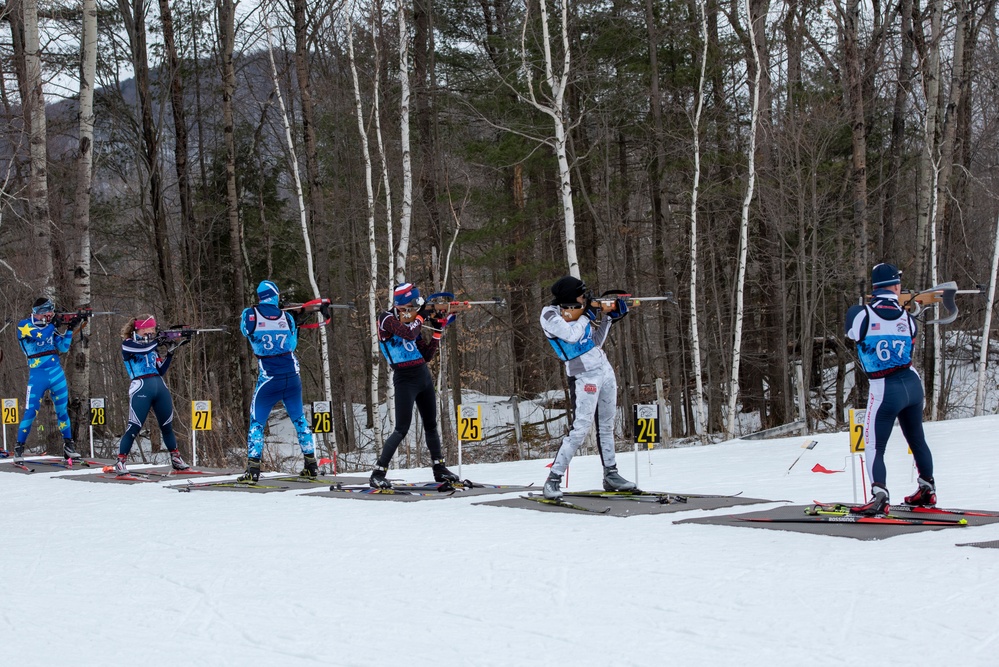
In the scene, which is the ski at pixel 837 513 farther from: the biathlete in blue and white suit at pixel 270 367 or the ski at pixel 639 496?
the biathlete in blue and white suit at pixel 270 367

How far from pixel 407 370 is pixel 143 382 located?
4.76 m

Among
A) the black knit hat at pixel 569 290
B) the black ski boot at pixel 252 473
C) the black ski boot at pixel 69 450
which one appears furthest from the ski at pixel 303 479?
the black ski boot at pixel 69 450

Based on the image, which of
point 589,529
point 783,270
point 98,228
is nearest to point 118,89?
point 98,228

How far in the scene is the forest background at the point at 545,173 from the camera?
2123cm

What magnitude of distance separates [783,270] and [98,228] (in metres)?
19.7

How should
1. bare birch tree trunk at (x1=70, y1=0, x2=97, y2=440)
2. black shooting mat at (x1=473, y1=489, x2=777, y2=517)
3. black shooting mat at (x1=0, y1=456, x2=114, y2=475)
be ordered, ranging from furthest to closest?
bare birch tree trunk at (x1=70, y1=0, x2=97, y2=440), black shooting mat at (x1=0, y1=456, x2=114, y2=475), black shooting mat at (x1=473, y1=489, x2=777, y2=517)

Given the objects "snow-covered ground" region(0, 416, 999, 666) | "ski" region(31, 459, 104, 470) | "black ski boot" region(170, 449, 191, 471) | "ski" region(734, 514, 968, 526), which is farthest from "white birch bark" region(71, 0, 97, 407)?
"ski" region(734, 514, 968, 526)

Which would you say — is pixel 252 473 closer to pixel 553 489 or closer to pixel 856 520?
pixel 553 489

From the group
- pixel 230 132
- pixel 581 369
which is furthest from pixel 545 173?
pixel 581 369

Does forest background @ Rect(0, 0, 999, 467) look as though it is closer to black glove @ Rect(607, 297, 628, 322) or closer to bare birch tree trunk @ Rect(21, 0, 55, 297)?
bare birch tree trunk @ Rect(21, 0, 55, 297)

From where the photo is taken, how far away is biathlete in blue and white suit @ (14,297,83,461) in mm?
14578

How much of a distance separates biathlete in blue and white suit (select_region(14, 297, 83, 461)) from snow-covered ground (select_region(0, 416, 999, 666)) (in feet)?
22.5

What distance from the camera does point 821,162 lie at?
23500mm

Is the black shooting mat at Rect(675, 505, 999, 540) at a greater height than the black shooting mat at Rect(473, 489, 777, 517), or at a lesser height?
greater
